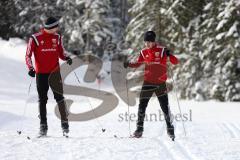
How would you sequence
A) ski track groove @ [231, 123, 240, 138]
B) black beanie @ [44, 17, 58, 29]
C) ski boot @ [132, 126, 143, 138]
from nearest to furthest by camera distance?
black beanie @ [44, 17, 58, 29] < ski boot @ [132, 126, 143, 138] < ski track groove @ [231, 123, 240, 138]

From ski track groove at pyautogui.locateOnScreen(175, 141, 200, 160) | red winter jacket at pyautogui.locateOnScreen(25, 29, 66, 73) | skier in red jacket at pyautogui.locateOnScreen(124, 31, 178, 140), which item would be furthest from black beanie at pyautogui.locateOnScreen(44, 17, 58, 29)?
ski track groove at pyautogui.locateOnScreen(175, 141, 200, 160)

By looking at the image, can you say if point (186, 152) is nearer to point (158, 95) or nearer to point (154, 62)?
point (158, 95)

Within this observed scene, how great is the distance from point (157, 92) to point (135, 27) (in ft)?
59.2

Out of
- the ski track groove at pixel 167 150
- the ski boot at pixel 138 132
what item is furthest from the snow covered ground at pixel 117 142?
the ski boot at pixel 138 132

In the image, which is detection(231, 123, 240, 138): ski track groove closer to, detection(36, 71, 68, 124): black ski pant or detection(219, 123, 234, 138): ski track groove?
detection(219, 123, 234, 138): ski track groove

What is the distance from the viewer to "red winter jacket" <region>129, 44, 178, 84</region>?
30.6 feet

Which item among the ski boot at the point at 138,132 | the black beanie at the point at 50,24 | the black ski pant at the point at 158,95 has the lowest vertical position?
the ski boot at the point at 138,132

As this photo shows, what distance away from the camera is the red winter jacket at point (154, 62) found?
931cm

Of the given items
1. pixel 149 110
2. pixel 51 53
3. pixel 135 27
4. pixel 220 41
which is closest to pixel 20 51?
pixel 135 27

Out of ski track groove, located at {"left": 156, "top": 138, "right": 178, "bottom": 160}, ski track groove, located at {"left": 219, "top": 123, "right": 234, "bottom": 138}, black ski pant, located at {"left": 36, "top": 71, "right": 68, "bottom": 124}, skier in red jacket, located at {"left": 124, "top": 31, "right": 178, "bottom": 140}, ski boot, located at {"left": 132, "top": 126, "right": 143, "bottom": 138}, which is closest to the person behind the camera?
ski track groove, located at {"left": 156, "top": 138, "right": 178, "bottom": 160}

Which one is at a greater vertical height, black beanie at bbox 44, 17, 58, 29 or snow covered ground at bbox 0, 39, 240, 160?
black beanie at bbox 44, 17, 58, 29

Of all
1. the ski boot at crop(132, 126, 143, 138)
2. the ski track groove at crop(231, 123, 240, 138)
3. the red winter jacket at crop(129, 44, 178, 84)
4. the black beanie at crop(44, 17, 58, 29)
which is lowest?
the ski track groove at crop(231, 123, 240, 138)

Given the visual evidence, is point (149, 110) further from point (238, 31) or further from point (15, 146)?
point (15, 146)

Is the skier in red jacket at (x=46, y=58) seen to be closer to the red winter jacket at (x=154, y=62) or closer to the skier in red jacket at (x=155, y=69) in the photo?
the skier in red jacket at (x=155, y=69)
